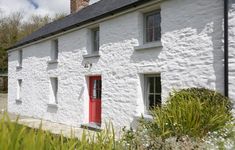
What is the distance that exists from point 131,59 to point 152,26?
1318mm

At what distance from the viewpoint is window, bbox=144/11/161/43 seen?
379 inches

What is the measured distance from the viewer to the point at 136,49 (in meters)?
9.91

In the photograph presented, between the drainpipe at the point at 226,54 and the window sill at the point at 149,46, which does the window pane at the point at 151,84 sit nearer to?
the window sill at the point at 149,46

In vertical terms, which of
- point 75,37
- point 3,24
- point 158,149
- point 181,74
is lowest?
point 158,149

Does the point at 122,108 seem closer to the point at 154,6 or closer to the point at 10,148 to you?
the point at 154,6

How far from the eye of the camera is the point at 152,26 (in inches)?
389

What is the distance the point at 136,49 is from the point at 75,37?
452 centimetres

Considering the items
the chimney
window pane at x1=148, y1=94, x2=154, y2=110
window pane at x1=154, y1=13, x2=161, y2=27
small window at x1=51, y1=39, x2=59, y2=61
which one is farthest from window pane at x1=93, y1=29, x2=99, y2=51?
the chimney

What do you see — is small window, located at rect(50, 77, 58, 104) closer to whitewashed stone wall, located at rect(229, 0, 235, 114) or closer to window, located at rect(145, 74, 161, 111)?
window, located at rect(145, 74, 161, 111)

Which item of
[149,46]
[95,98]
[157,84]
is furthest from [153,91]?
[95,98]

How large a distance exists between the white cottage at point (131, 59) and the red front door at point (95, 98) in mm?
42

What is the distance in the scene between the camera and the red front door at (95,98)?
1241 centimetres

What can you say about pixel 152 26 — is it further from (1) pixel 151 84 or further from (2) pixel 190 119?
(2) pixel 190 119

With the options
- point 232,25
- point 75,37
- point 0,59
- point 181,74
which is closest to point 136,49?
point 181,74
